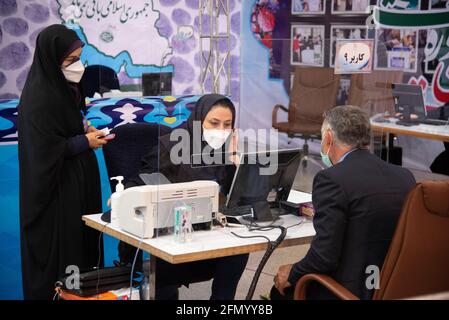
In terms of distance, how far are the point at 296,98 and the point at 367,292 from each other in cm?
505

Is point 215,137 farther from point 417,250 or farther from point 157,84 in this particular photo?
point 157,84

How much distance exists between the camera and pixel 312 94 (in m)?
7.61

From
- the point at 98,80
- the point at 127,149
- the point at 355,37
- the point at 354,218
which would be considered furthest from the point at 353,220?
the point at 355,37

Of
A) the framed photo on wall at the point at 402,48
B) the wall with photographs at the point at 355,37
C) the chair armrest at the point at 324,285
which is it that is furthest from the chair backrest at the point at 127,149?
the framed photo on wall at the point at 402,48

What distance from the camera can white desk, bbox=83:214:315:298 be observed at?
311cm

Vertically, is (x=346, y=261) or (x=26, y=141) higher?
(x=26, y=141)

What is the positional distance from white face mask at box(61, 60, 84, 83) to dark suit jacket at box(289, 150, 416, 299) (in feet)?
5.56

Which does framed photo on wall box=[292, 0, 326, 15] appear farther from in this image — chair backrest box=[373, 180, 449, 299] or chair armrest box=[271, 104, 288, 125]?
chair backrest box=[373, 180, 449, 299]

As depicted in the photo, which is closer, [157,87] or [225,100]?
[225,100]

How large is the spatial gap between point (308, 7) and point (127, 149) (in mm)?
5578

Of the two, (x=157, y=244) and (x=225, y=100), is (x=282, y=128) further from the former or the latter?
(x=157, y=244)

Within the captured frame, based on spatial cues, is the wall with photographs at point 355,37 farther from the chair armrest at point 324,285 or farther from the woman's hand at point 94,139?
the chair armrest at point 324,285
